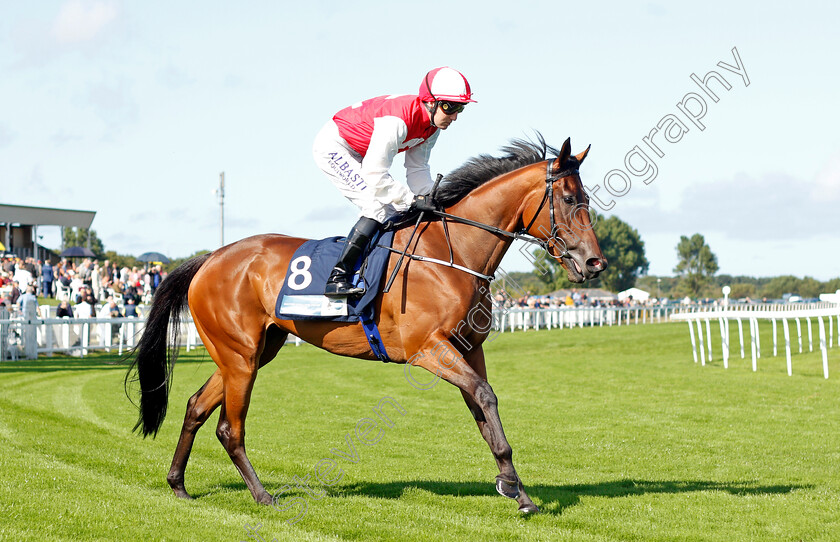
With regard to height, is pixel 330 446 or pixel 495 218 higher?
pixel 495 218

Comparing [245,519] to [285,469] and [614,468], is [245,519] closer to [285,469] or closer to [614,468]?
[285,469]

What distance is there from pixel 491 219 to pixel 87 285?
21150mm

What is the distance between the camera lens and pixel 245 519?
472 cm

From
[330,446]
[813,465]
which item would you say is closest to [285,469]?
[330,446]

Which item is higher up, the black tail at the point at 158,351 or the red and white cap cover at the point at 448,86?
the red and white cap cover at the point at 448,86

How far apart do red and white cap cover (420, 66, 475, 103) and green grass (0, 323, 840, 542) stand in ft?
8.55

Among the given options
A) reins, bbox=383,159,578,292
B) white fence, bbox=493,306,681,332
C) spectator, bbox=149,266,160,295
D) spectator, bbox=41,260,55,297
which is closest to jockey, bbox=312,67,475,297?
reins, bbox=383,159,578,292

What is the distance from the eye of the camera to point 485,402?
470cm

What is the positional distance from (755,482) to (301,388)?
800 cm

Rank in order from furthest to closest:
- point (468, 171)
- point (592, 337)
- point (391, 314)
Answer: point (592, 337)
point (468, 171)
point (391, 314)

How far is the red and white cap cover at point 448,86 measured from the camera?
5.02 m

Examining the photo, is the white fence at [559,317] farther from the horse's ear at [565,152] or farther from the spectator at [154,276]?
the horse's ear at [565,152]

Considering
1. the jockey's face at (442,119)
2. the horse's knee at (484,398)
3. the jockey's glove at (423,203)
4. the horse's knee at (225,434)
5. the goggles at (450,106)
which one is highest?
the goggles at (450,106)

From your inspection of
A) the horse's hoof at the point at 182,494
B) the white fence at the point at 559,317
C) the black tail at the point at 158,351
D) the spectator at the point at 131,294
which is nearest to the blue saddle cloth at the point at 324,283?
the black tail at the point at 158,351
